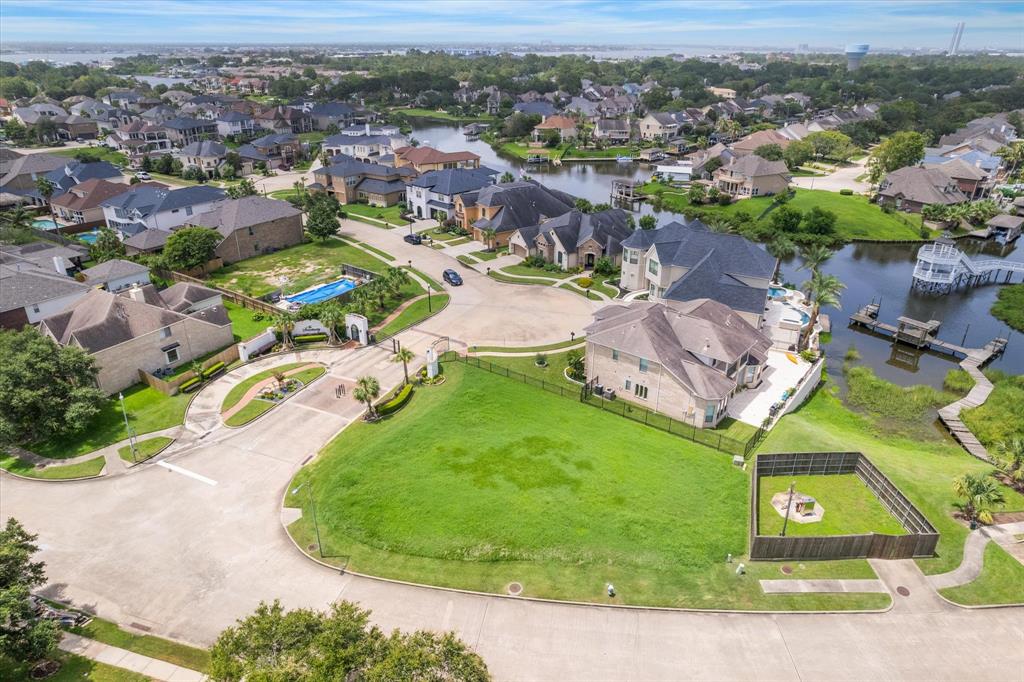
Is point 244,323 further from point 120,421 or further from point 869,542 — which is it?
point 869,542

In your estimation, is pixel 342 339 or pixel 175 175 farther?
pixel 175 175

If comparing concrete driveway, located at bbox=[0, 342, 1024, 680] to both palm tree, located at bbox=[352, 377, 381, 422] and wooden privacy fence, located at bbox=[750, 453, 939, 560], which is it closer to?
wooden privacy fence, located at bbox=[750, 453, 939, 560]

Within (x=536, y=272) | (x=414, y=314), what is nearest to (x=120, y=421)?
(x=414, y=314)

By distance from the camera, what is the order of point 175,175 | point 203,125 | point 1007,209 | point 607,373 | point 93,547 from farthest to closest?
point 203,125
point 175,175
point 1007,209
point 607,373
point 93,547

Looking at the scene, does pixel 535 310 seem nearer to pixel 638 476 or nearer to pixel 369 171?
pixel 638 476

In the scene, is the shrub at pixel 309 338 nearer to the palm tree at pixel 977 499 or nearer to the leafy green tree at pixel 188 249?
the leafy green tree at pixel 188 249

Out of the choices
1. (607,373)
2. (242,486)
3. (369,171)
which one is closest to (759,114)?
(369,171)

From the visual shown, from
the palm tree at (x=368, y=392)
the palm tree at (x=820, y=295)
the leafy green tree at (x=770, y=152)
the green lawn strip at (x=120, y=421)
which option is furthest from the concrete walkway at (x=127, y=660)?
the leafy green tree at (x=770, y=152)
